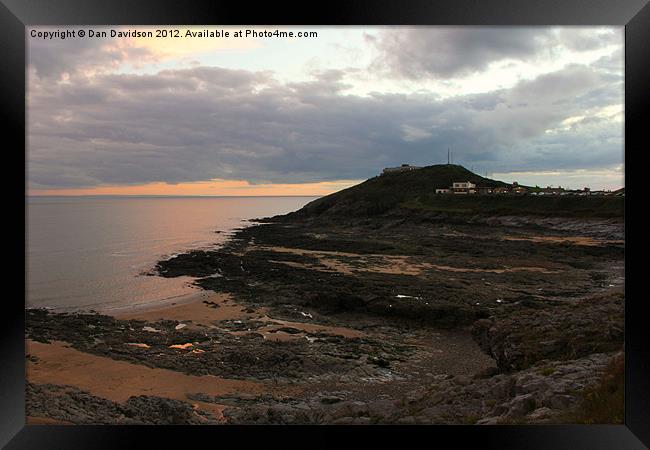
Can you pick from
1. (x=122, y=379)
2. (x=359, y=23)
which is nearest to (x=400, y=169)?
(x=122, y=379)

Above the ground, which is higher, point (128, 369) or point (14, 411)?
point (14, 411)

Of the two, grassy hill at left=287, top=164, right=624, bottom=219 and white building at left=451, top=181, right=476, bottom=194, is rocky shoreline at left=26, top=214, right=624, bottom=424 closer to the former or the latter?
grassy hill at left=287, top=164, right=624, bottom=219

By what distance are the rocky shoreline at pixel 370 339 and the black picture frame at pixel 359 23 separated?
23.7 inches

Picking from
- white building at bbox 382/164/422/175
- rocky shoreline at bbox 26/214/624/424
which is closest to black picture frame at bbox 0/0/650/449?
rocky shoreline at bbox 26/214/624/424

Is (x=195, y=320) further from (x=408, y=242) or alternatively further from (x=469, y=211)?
(x=469, y=211)

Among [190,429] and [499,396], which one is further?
[499,396]

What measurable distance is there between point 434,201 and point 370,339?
40.2 m

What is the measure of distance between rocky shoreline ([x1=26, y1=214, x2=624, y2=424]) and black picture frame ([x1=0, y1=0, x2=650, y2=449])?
1.97 ft

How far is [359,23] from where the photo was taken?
11.0 ft

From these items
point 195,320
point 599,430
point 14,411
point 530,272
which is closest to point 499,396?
point 599,430

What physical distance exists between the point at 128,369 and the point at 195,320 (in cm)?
400

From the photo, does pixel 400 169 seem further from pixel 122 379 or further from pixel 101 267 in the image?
pixel 122 379

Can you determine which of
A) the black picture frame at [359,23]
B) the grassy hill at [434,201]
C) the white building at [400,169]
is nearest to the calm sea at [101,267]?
the black picture frame at [359,23]

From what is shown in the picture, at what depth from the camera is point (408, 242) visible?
101ft
